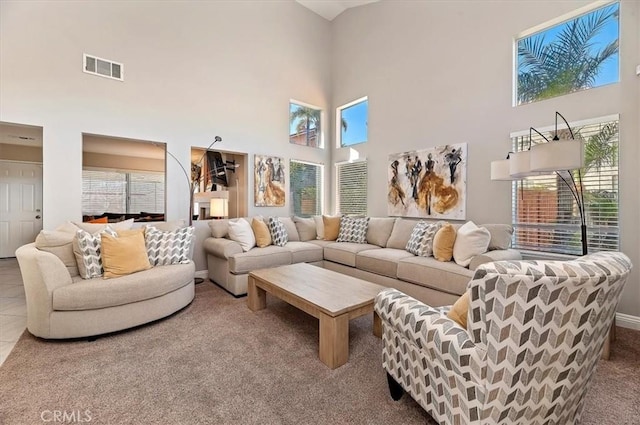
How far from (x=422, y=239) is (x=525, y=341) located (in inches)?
98.8

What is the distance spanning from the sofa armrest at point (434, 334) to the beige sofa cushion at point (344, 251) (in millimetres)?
2338

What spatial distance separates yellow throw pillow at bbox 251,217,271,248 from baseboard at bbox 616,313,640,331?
3957 mm

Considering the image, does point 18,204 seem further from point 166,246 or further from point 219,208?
point 166,246

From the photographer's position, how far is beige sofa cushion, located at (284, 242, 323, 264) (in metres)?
4.04

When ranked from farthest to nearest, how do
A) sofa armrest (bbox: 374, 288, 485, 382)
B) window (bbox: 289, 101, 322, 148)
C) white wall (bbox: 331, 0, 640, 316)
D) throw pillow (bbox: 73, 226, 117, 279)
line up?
window (bbox: 289, 101, 322, 148) → white wall (bbox: 331, 0, 640, 316) → throw pillow (bbox: 73, 226, 117, 279) → sofa armrest (bbox: 374, 288, 485, 382)

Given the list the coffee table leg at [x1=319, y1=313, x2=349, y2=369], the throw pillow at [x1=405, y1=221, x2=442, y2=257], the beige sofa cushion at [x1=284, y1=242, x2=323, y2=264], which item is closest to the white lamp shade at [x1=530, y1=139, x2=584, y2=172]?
the throw pillow at [x1=405, y1=221, x2=442, y2=257]

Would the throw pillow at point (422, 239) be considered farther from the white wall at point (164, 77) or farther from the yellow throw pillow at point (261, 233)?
the white wall at point (164, 77)

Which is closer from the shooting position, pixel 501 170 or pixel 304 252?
pixel 501 170

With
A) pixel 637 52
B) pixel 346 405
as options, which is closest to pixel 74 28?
pixel 346 405

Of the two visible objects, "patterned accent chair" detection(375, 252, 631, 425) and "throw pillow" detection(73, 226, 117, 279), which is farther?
"throw pillow" detection(73, 226, 117, 279)

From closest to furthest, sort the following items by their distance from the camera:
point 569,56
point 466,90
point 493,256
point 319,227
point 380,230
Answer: point 493,256 → point 569,56 → point 466,90 → point 380,230 → point 319,227

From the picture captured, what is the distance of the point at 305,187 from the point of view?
18.8 ft

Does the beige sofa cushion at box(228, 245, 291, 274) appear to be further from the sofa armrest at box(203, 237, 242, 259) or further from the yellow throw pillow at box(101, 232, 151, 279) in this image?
the yellow throw pillow at box(101, 232, 151, 279)

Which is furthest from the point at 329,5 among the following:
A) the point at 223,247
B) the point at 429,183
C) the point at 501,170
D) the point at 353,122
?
the point at 223,247
